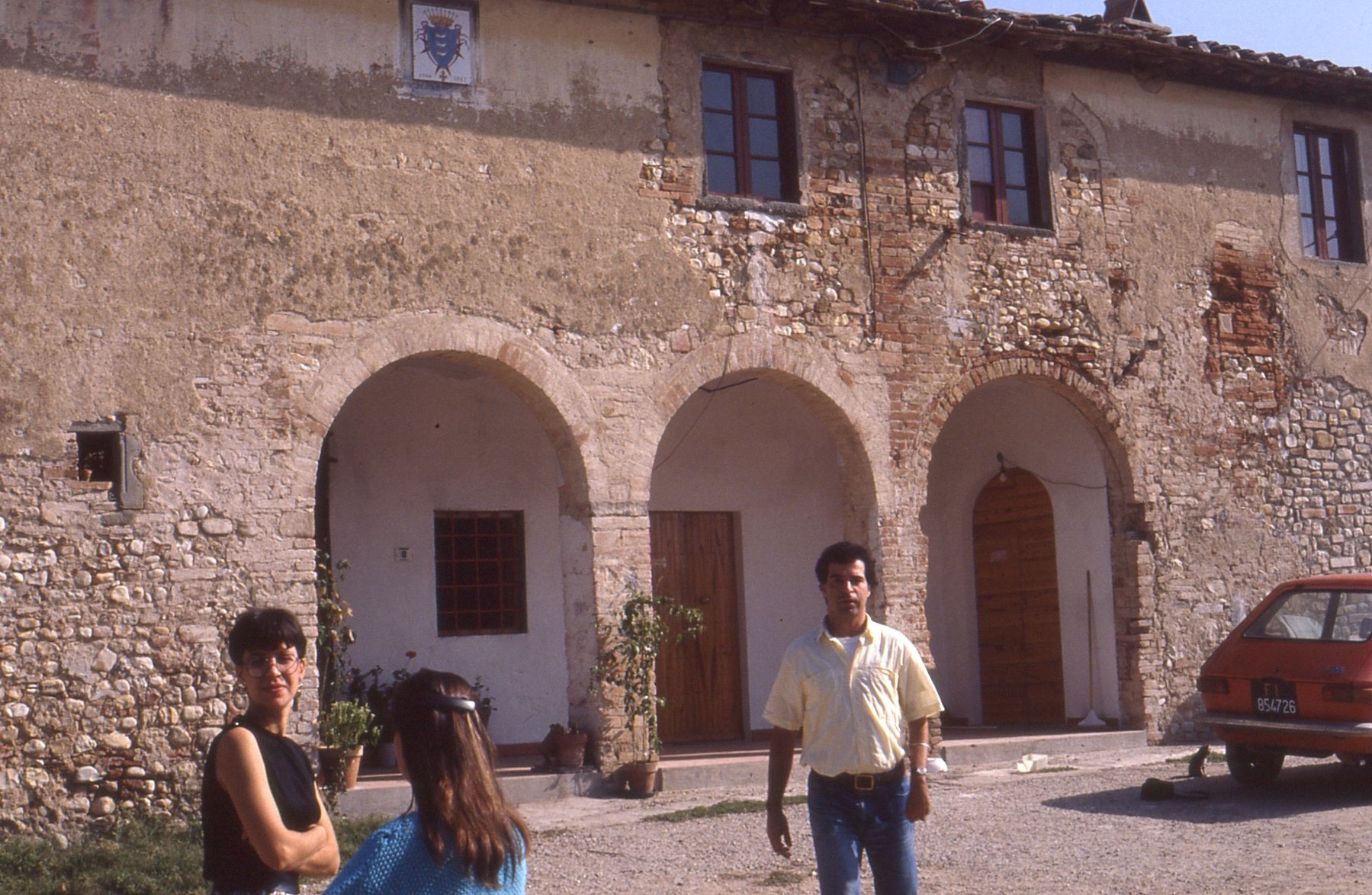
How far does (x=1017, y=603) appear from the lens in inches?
579

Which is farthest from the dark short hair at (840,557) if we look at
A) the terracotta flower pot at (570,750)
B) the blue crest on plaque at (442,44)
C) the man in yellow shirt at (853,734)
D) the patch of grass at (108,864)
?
the blue crest on plaque at (442,44)

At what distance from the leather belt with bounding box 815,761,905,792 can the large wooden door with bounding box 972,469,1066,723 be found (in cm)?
949

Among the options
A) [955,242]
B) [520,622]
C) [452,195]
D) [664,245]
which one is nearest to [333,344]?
[452,195]

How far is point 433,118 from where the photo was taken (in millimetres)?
10891

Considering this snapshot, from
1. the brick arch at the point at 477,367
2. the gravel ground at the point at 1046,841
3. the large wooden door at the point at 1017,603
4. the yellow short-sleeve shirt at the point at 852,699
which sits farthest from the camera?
the large wooden door at the point at 1017,603

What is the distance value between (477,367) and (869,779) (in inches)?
259

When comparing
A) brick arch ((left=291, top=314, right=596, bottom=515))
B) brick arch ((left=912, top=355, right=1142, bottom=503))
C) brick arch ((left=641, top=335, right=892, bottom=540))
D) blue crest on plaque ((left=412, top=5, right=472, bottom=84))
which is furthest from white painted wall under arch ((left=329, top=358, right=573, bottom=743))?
brick arch ((left=912, top=355, right=1142, bottom=503))

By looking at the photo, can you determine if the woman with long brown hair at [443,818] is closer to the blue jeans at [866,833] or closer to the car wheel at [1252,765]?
the blue jeans at [866,833]

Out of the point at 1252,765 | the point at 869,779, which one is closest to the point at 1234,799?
the point at 1252,765

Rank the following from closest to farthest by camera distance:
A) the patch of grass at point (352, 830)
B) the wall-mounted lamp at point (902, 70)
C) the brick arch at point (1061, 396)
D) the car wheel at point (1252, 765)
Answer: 1. the patch of grass at point (352, 830)
2. the car wheel at point (1252, 765)
3. the brick arch at point (1061, 396)
4. the wall-mounted lamp at point (902, 70)

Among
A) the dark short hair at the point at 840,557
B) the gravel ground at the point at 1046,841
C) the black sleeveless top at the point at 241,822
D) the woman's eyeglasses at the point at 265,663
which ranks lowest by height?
the gravel ground at the point at 1046,841

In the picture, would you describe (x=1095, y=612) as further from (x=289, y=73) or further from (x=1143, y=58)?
(x=289, y=73)

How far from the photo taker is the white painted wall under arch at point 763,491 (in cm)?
1384

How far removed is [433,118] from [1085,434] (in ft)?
22.0
